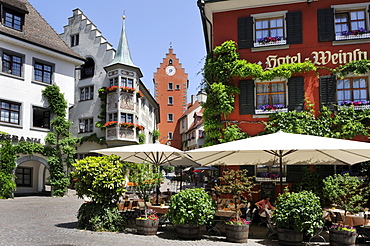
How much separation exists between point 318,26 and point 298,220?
1049 cm

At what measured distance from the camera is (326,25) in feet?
53.2

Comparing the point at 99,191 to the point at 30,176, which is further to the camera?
the point at 30,176

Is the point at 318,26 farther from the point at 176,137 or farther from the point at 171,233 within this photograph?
the point at 176,137

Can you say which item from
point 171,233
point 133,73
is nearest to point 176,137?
point 133,73

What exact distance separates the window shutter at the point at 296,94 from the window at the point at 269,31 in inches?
75.2

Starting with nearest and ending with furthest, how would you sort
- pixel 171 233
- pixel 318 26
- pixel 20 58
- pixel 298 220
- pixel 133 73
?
pixel 298 220 → pixel 171 233 → pixel 318 26 → pixel 20 58 → pixel 133 73

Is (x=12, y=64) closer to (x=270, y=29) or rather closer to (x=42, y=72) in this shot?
(x=42, y=72)

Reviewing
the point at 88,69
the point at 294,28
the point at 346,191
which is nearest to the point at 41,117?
the point at 88,69

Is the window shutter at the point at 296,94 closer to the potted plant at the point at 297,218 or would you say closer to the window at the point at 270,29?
the window at the point at 270,29

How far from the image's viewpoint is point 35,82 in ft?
78.9

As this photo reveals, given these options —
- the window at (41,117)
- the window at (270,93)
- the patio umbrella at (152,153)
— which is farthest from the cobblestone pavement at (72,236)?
the window at (41,117)

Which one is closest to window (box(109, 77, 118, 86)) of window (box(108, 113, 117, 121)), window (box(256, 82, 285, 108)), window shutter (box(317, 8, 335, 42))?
window (box(108, 113, 117, 121))

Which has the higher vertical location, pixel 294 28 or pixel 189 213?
pixel 294 28

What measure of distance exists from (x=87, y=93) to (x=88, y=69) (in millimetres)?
2230
